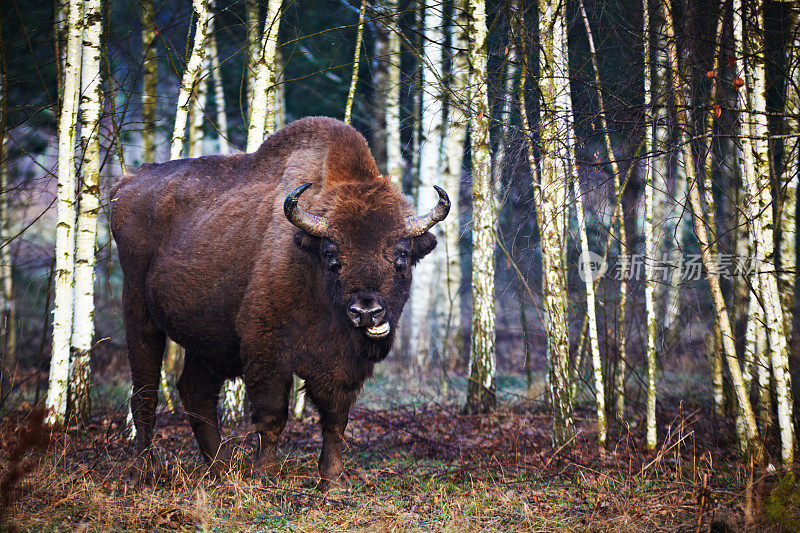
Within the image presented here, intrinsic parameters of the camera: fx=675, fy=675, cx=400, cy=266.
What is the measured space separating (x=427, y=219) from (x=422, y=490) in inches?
91.3

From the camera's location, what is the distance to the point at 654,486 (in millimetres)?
5250

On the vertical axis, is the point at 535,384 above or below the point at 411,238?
below

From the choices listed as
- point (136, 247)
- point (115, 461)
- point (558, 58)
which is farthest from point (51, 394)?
point (558, 58)

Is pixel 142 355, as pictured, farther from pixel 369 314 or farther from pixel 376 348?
pixel 369 314

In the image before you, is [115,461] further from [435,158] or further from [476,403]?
[435,158]

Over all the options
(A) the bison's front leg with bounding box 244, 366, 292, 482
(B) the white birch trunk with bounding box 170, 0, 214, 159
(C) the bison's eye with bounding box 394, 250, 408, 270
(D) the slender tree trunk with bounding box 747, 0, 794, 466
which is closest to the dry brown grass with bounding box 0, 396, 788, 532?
(A) the bison's front leg with bounding box 244, 366, 292, 482

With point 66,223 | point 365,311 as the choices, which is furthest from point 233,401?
point 365,311

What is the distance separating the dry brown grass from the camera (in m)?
4.38

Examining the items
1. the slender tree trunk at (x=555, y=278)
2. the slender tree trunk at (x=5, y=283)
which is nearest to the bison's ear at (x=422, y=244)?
the slender tree trunk at (x=555, y=278)

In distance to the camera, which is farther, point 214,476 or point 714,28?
point 714,28

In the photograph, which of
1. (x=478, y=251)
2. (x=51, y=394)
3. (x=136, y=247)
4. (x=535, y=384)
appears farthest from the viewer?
(x=535, y=384)

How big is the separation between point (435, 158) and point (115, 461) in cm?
827

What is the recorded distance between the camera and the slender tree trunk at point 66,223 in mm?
6453

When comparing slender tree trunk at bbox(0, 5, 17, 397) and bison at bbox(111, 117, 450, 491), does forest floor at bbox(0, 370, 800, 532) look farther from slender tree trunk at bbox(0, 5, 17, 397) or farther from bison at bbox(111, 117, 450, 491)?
slender tree trunk at bbox(0, 5, 17, 397)
